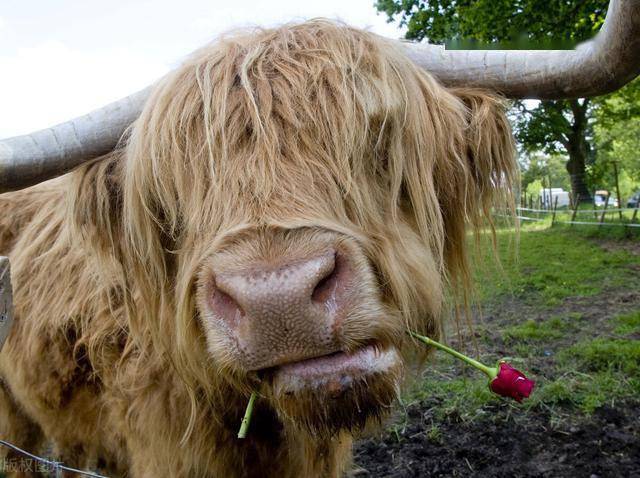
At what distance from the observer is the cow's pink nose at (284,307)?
135 cm

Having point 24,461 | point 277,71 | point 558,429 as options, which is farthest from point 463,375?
point 277,71

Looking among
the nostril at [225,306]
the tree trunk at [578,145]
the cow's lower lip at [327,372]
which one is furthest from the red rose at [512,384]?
the tree trunk at [578,145]

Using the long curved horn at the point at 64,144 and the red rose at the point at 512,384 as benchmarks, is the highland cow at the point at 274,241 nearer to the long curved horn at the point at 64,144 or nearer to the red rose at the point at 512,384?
the long curved horn at the point at 64,144

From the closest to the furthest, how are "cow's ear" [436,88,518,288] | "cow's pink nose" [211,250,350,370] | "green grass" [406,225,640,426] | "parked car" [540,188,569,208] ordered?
1. "cow's pink nose" [211,250,350,370]
2. "cow's ear" [436,88,518,288]
3. "green grass" [406,225,640,426]
4. "parked car" [540,188,569,208]

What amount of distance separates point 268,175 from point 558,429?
329cm

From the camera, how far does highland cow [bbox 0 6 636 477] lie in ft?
4.79

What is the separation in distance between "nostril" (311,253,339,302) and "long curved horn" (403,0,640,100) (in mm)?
1000

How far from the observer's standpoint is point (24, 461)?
13.0 ft

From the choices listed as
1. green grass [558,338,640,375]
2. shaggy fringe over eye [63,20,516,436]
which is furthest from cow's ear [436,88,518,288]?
green grass [558,338,640,375]

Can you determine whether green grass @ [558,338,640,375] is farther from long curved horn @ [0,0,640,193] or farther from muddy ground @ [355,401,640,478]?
long curved horn @ [0,0,640,193]

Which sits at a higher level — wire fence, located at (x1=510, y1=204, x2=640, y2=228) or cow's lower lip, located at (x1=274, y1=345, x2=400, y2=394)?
cow's lower lip, located at (x1=274, y1=345, x2=400, y2=394)

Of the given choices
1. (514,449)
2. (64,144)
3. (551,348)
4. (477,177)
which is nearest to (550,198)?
(551,348)

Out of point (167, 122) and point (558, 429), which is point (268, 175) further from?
point (558, 429)

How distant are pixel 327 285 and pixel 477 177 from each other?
40.3 inches
